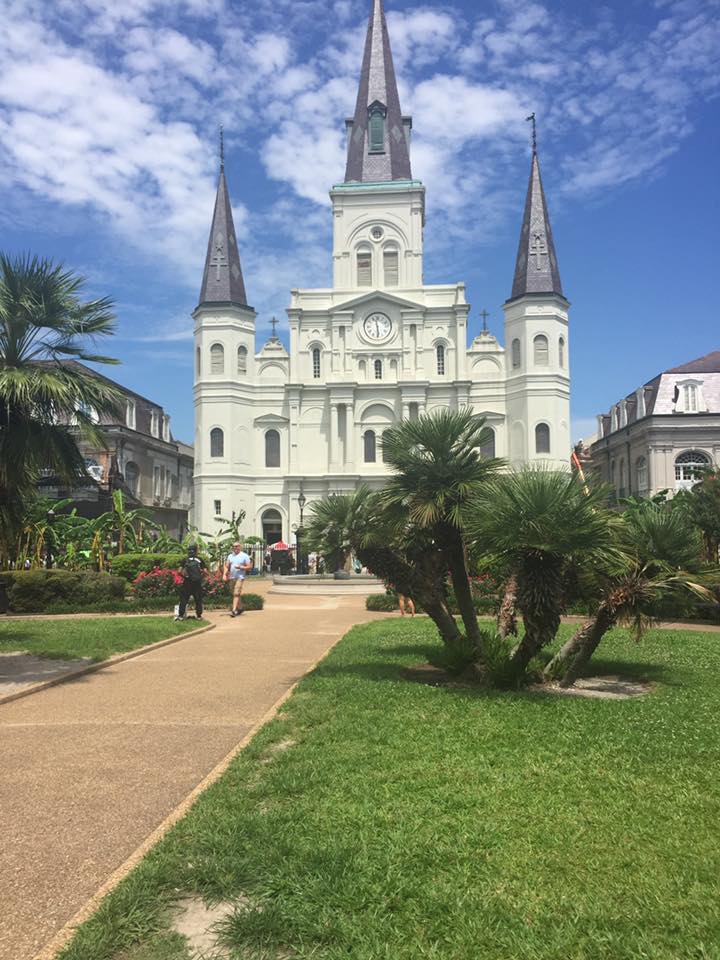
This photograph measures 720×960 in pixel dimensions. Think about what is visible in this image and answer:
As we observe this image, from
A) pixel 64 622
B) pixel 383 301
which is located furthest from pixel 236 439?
pixel 64 622

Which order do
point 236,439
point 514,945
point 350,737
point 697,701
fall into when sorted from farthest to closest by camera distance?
1. point 236,439
2. point 697,701
3. point 350,737
4. point 514,945

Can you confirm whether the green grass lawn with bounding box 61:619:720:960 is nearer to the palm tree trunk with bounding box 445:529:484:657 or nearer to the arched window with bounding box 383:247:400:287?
the palm tree trunk with bounding box 445:529:484:657

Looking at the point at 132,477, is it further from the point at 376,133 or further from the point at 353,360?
the point at 376,133

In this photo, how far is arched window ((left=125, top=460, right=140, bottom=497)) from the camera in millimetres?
50106

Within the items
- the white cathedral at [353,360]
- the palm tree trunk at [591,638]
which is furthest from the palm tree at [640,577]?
the white cathedral at [353,360]

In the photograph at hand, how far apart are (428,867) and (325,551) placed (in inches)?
239

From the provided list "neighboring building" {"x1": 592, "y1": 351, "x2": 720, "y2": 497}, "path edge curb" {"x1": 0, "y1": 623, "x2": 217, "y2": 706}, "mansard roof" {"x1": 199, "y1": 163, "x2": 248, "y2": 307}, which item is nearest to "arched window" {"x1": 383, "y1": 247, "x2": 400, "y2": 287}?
"mansard roof" {"x1": 199, "y1": 163, "x2": 248, "y2": 307}

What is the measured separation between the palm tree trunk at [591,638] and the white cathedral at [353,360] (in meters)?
40.9

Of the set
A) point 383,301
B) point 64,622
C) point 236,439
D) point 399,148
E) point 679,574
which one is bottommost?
point 64,622

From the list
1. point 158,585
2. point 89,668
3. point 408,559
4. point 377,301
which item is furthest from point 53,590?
point 377,301

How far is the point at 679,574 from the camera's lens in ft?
27.6

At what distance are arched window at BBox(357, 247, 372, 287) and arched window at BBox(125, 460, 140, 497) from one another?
19949mm

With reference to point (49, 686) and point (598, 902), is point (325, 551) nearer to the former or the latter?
point (49, 686)

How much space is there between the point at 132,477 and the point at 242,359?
10968 mm
